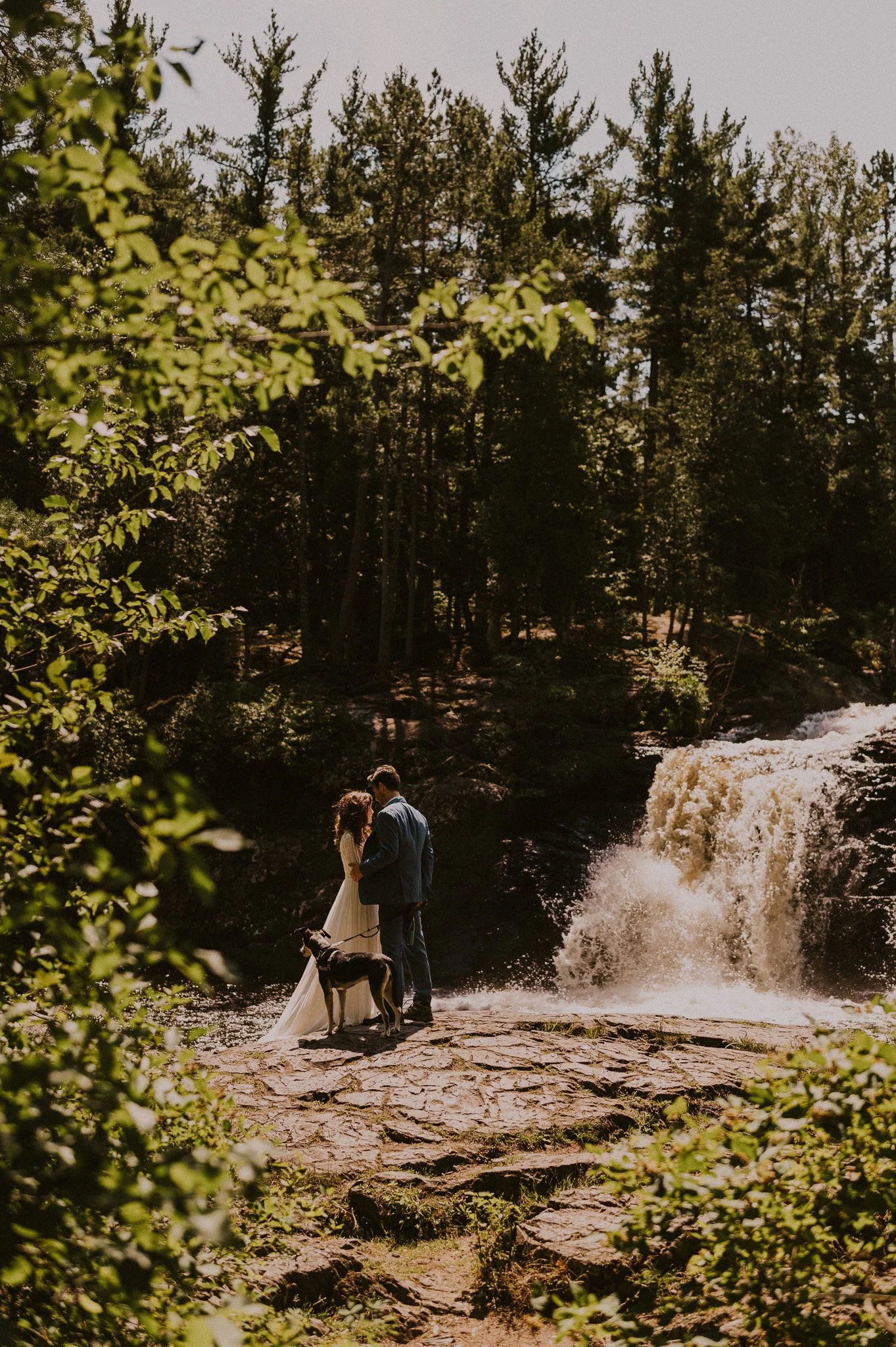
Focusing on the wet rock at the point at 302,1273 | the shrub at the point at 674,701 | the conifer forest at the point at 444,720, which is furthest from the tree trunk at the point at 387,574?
the wet rock at the point at 302,1273

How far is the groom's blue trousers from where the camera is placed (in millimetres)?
7922

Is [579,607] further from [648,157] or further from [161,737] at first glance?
[648,157]

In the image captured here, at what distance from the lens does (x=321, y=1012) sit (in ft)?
26.9

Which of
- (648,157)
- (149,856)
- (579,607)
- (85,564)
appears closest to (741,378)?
(579,607)

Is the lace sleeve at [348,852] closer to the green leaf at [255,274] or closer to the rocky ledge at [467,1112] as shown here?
the rocky ledge at [467,1112]

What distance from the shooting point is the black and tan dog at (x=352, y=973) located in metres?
7.45

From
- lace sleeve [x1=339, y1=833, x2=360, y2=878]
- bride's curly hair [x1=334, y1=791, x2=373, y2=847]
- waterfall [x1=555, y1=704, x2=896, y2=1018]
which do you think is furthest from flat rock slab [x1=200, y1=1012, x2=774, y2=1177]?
waterfall [x1=555, y1=704, x2=896, y2=1018]

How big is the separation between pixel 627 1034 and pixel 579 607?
1564 cm

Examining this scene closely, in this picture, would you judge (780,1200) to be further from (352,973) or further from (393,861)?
(393,861)

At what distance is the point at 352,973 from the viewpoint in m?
7.46

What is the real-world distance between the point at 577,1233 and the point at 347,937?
13.1ft

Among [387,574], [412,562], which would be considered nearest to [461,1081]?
[387,574]

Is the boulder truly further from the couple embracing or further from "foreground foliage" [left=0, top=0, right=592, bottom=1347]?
the couple embracing

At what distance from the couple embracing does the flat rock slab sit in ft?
1.23
